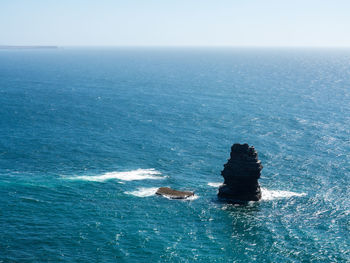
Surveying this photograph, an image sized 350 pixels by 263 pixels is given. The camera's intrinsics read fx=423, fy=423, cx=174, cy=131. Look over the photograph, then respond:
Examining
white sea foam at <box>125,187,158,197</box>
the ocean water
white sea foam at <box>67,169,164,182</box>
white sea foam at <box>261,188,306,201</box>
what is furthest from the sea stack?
white sea foam at <box>67,169,164,182</box>

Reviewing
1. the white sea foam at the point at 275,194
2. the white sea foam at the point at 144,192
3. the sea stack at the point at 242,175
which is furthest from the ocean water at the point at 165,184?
the sea stack at the point at 242,175

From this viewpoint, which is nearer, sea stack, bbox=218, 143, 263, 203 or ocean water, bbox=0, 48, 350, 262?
ocean water, bbox=0, 48, 350, 262

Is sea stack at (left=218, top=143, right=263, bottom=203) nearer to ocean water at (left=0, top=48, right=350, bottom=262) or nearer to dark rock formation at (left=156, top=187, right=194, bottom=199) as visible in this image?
ocean water at (left=0, top=48, right=350, bottom=262)

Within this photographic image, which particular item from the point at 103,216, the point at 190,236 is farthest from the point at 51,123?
the point at 190,236

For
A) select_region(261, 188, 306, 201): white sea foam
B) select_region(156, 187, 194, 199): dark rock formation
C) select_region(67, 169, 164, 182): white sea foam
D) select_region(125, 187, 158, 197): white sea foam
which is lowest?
select_region(261, 188, 306, 201): white sea foam

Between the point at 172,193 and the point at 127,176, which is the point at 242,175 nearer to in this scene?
the point at 172,193

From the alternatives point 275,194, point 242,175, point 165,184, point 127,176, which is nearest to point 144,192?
point 165,184
